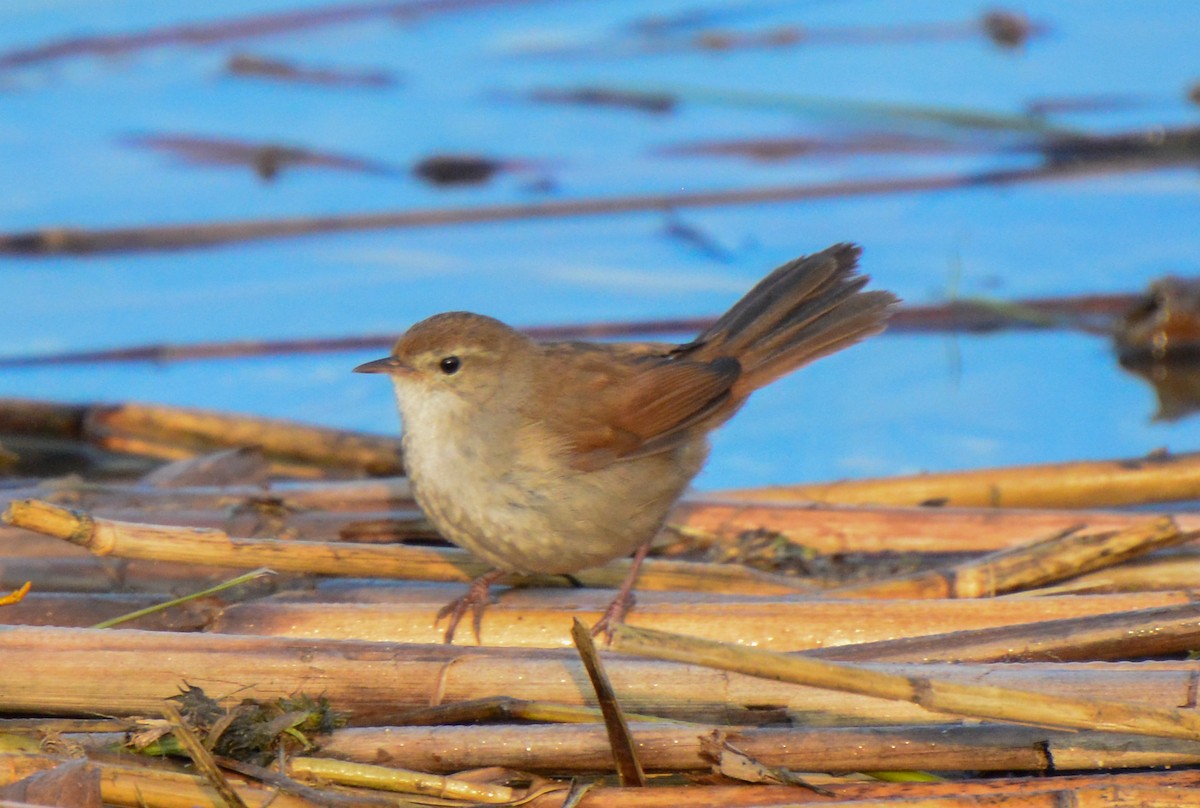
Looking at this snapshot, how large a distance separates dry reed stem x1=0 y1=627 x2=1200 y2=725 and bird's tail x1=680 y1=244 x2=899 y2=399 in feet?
5.18

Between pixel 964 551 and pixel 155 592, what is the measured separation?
236cm

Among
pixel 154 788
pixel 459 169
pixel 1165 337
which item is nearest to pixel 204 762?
pixel 154 788

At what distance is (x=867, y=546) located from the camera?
15.5 ft

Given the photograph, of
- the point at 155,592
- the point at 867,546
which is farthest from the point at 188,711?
the point at 867,546

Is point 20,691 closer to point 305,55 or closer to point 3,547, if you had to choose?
point 3,547

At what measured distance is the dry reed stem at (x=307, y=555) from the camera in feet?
11.6

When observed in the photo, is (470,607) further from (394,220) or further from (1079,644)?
(394,220)

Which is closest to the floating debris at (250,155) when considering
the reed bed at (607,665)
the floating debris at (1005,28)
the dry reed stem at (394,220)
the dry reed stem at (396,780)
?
the dry reed stem at (394,220)

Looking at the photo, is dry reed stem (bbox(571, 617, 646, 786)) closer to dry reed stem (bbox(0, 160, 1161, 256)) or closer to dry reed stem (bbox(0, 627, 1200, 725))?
dry reed stem (bbox(0, 627, 1200, 725))

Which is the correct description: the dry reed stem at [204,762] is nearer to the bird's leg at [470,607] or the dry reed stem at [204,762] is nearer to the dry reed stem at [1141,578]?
the bird's leg at [470,607]

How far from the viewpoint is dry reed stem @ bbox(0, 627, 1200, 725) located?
3416 mm

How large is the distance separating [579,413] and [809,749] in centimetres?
149

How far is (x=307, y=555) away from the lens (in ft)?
13.1

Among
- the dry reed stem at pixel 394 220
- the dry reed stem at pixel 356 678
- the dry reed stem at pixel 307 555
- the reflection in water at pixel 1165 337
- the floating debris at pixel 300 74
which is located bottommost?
the dry reed stem at pixel 356 678
